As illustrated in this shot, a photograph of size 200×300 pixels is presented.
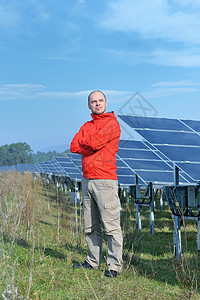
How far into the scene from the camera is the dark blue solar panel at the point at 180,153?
18.1 ft

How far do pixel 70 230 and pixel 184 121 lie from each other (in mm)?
3101

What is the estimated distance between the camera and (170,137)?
252 inches

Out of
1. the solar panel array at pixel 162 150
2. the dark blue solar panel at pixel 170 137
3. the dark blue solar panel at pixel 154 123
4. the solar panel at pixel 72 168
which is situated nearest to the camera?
the solar panel array at pixel 162 150

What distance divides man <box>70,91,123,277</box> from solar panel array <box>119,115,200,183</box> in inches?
64.7

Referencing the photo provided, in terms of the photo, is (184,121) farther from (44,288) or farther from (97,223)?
(44,288)

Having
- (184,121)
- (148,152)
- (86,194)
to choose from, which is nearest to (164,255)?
(86,194)

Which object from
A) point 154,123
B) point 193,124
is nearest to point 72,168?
point 193,124

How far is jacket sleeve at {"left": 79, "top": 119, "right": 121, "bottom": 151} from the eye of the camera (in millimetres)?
3869

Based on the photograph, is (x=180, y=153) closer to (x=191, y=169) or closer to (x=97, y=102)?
(x=191, y=169)

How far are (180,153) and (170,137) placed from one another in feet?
2.53

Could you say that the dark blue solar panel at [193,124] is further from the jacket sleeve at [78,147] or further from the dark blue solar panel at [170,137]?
the jacket sleeve at [78,147]

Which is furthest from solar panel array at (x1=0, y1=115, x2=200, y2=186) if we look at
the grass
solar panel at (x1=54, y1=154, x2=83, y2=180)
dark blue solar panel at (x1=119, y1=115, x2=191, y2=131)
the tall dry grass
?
solar panel at (x1=54, y1=154, x2=83, y2=180)

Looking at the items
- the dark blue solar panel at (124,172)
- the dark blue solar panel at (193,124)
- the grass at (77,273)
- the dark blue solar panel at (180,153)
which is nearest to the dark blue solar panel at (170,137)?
the dark blue solar panel at (180,153)

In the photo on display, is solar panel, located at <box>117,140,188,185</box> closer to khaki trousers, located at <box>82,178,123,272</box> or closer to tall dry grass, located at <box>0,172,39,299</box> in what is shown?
tall dry grass, located at <box>0,172,39,299</box>
